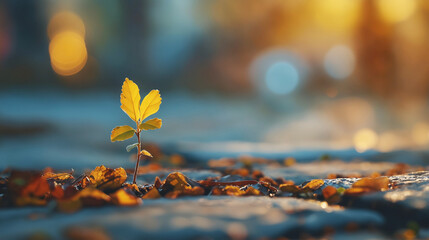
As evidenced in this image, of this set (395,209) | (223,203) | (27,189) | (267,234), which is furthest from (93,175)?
(395,209)

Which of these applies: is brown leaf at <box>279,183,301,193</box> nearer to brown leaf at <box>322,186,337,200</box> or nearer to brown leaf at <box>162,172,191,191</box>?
brown leaf at <box>322,186,337,200</box>

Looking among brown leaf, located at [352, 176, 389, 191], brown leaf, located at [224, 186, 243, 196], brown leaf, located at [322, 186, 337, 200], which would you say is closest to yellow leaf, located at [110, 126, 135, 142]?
brown leaf, located at [224, 186, 243, 196]

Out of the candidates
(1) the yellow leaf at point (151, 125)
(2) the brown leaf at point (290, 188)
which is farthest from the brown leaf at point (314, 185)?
(1) the yellow leaf at point (151, 125)

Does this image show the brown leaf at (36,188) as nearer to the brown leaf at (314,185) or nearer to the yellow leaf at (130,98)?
the yellow leaf at (130,98)

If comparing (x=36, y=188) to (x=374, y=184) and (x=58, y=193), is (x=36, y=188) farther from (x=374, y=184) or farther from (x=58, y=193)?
(x=374, y=184)

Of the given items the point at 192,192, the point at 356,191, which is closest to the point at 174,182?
the point at 192,192
